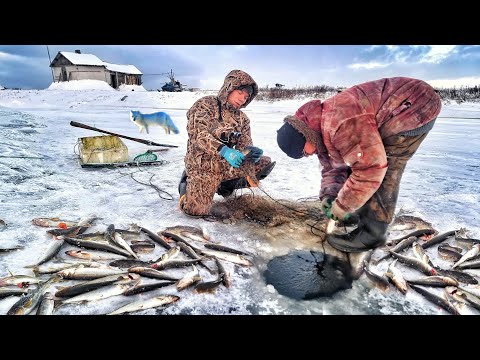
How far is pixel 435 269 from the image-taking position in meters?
2.54

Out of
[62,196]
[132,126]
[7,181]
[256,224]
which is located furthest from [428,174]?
[132,126]

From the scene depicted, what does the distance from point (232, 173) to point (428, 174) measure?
4171 mm

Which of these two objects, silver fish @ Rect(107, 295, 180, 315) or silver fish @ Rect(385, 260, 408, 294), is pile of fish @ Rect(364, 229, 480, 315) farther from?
silver fish @ Rect(107, 295, 180, 315)

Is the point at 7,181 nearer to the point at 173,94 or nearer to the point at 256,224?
the point at 256,224

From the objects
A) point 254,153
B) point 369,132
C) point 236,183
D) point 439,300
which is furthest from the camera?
point 236,183

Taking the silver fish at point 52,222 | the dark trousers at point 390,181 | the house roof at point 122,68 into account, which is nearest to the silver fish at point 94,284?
the silver fish at point 52,222

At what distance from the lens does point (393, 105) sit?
218 centimetres

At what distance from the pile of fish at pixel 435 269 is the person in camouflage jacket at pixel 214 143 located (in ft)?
5.99

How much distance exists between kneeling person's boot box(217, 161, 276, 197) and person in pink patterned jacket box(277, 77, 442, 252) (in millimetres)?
1483

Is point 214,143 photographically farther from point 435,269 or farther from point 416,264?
point 435,269

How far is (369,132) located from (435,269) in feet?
4.96

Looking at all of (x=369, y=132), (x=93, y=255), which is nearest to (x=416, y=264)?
(x=369, y=132)

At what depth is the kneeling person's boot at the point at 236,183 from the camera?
3988 mm

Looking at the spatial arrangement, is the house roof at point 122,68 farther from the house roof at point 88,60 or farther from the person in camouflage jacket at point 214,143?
the person in camouflage jacket at point 214,143
